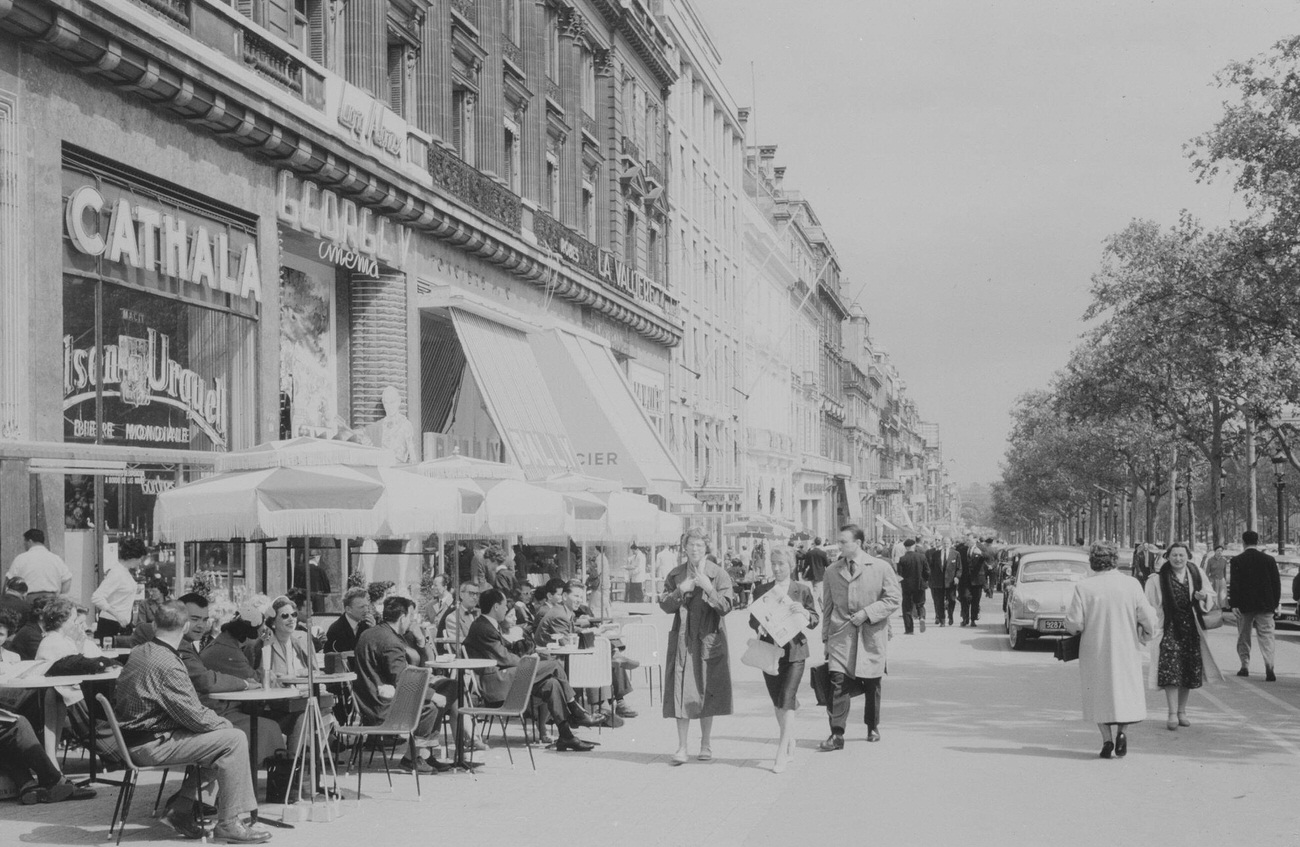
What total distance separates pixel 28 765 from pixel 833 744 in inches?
244

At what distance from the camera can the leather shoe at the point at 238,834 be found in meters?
9.05

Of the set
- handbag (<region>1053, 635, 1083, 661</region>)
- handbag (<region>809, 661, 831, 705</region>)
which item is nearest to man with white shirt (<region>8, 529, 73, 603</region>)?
handbag (<region>809, 661, 831, 705</region>)

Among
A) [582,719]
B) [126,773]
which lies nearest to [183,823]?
[126,773]

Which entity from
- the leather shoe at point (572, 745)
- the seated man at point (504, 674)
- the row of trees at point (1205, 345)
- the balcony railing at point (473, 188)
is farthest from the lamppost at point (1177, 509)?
the leather shoe at point (572, 745)

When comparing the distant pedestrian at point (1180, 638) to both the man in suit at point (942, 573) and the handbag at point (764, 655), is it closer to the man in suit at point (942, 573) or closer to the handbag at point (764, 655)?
the handbag at point (764, 655)

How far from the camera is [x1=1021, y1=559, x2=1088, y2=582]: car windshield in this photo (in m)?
25.3

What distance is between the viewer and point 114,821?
8.91 m

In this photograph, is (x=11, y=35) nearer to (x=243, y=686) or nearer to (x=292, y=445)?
(x=292, y=445)

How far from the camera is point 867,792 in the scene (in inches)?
416

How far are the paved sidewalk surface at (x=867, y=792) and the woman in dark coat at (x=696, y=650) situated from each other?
16.2 inches

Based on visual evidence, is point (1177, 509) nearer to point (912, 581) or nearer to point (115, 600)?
point (912, 581)

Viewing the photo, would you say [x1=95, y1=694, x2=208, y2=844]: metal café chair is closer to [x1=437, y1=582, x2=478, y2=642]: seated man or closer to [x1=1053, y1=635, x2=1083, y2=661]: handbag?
[x1=437, y1=582, x2=478, y2=642]: seated man

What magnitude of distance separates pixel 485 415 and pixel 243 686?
20243 millimetres

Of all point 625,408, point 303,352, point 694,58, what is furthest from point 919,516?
point 303,352
